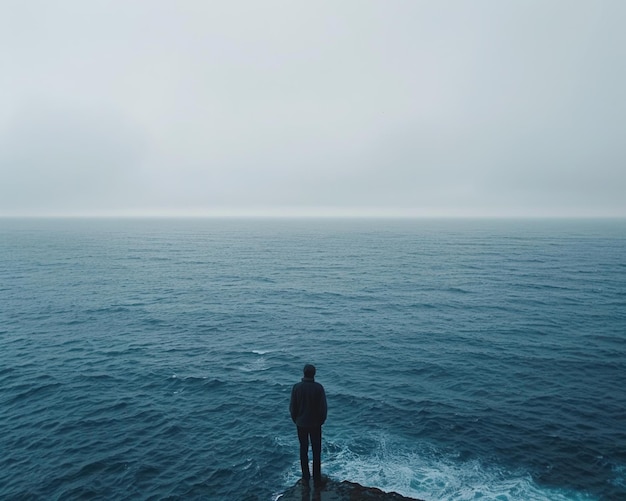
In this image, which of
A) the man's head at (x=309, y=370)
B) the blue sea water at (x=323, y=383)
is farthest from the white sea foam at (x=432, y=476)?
the man's head at (x=309, y=370)

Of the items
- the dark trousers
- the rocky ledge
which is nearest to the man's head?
the dark trousers

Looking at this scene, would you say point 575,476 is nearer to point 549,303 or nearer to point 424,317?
point 424,317

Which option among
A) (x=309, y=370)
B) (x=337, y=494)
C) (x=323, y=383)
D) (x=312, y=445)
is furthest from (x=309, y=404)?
(x=323, y=383)

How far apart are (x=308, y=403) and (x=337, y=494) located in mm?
4563

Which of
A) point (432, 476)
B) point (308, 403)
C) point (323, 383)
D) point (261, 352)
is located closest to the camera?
point (308, 403)

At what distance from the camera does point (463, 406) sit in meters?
27.3

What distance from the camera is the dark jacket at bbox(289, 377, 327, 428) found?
14438mm

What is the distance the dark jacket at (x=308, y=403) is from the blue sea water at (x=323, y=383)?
6.38m

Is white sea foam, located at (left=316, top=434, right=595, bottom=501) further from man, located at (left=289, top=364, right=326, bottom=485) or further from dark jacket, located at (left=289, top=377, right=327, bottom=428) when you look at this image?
dark jacket, located at (left=289, top=377, right=327, bottom=428)

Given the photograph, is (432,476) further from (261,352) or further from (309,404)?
(261,352)

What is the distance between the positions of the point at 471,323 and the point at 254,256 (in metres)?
78.9

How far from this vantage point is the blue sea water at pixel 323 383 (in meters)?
20.2

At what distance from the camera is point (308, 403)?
14.5 m

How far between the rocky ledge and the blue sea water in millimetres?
2443
